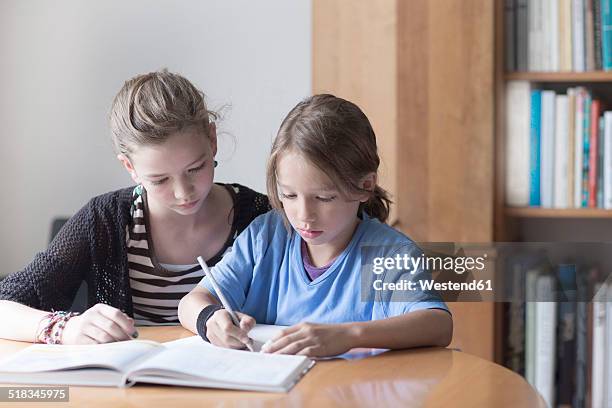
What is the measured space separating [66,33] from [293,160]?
5.49 ft

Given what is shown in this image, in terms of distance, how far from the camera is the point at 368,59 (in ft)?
7.74

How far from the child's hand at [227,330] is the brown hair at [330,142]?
26 centimetres

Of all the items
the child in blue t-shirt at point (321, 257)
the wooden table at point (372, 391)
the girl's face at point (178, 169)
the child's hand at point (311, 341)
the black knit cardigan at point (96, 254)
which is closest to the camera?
the wooden table at point (372, 391)

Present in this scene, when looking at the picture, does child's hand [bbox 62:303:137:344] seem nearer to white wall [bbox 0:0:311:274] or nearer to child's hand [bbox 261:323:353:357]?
child's hand [bbox 261:323:353:357]

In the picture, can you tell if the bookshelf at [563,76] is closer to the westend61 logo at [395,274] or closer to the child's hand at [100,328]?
the westend61 logo at [395,274]

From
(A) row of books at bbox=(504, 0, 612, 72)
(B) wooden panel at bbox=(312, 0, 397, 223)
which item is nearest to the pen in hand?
(B) wooden panel at bbox=(312, 0, 397, 223)

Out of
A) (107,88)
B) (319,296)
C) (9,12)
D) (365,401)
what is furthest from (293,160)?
(9,12)

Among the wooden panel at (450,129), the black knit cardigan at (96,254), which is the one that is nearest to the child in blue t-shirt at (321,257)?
the black knit cardigan at (96,254)

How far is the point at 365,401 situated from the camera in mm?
1062

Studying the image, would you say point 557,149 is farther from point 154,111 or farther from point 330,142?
point 154,111

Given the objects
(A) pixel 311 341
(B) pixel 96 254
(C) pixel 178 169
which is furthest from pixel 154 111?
(A) pixel 311 341

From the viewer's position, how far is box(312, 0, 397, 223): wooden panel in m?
2.34

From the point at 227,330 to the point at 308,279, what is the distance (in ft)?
0.77

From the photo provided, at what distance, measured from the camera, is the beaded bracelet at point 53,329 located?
1.36 meters
